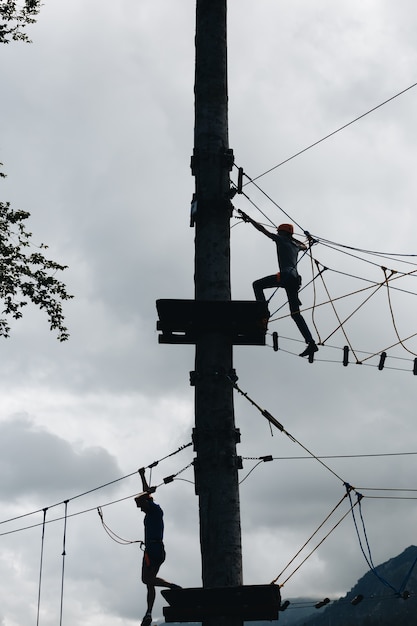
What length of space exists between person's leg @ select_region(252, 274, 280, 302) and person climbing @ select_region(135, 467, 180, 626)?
10.7 ft

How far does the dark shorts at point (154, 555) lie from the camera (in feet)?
43.0

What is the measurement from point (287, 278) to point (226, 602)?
5.57 m

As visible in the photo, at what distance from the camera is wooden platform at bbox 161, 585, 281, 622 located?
10.1 m

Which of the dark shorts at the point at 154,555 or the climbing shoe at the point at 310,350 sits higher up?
the climbing shoe at the point at 310,350

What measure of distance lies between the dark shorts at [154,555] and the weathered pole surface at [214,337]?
2.59 meters

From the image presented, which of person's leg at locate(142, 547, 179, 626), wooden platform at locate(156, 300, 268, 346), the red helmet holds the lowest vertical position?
person's leg at locate(142, 547, 179, 626)

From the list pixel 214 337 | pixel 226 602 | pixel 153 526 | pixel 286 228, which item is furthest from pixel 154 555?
pixel 286 228

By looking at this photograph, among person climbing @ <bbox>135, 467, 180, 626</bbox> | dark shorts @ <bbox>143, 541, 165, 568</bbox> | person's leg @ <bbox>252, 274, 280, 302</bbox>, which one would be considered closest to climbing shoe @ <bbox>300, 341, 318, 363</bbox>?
person's leg @ <bbox>252, 274, 280, 302</bbox>

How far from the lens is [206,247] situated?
1209cm

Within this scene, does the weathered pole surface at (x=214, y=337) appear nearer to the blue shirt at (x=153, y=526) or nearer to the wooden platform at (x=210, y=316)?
the wooden platform at (x=210, y=316)

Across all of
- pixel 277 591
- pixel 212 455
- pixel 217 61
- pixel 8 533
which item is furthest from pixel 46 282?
pixel 277 591

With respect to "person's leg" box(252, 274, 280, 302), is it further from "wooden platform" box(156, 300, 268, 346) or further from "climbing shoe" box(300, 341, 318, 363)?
"wooden platform" box(156, 300, 268, 346)

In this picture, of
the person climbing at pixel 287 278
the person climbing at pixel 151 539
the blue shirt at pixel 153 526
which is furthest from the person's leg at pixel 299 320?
the blue shirt at pixel 153 526

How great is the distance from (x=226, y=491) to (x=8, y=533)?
8.83 meters
